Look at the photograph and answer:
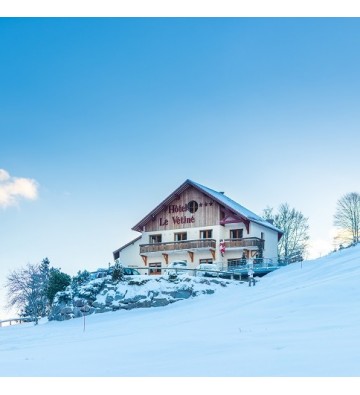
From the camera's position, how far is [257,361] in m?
7.58

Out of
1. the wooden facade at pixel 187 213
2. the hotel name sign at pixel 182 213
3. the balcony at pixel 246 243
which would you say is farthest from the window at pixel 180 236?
the balcony at pixel 246 243

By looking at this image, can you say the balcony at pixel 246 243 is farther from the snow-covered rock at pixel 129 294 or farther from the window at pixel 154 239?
the snow-covered rock at pixel 129 294

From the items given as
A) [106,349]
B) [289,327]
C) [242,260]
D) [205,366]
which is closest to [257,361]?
[205,366]

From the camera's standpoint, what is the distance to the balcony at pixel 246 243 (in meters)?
39.2

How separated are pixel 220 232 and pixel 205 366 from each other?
3339 centimetres

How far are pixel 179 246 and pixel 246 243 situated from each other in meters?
5.97

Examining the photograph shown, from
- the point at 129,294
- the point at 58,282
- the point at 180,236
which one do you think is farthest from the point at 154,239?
the point at 129,294

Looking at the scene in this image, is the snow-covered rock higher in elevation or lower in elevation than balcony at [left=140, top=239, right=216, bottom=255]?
lower

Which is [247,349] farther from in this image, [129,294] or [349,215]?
[349,215]

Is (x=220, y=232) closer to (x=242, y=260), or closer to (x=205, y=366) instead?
(x=242, y=260)

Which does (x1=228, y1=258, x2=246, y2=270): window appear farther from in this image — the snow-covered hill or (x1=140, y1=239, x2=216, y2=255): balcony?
the snow-covered hill

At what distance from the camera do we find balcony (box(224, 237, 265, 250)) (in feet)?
128

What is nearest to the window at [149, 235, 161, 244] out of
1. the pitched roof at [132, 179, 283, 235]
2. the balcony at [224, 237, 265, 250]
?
the pitched roof at [132, 179, 283, 235]

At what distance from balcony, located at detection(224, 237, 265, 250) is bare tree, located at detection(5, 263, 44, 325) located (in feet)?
55.5
